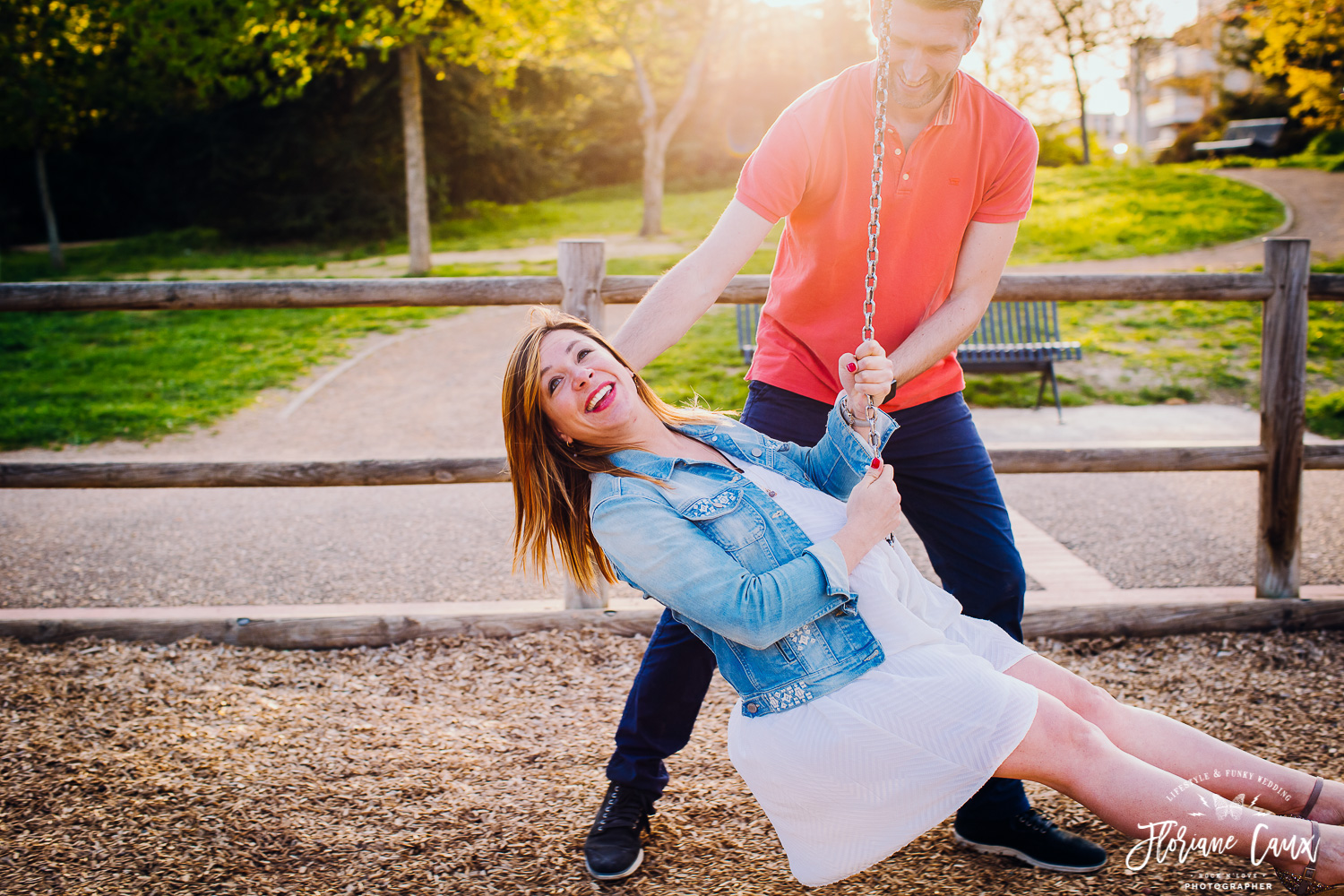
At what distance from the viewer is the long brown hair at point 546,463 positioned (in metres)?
1.79

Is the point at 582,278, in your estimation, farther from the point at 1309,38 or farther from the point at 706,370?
the point at 1309,38

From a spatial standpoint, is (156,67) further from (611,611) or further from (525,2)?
(611,611)

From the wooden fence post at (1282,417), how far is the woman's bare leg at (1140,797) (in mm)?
2104

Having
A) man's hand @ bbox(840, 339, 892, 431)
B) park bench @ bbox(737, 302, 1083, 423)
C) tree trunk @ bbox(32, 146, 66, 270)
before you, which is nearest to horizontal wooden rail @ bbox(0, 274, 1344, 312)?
man's hand @ bbox(840, 339, 892, 431)

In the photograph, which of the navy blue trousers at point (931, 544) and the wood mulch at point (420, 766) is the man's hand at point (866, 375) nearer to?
the navy blue trousers at point (931, 544)

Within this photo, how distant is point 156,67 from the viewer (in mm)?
20922

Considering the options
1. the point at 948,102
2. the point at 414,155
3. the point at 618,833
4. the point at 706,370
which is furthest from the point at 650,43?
the point at 618,833

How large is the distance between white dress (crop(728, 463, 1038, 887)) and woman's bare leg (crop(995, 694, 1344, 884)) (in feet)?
0.21

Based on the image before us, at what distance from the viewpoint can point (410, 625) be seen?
3367 millimetres

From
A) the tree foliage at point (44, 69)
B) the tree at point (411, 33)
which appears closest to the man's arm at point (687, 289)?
the tree at point (411, 33)

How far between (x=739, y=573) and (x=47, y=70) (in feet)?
62.2

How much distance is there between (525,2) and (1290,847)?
12989 mm

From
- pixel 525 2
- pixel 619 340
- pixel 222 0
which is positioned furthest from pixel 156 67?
pixel 619 340

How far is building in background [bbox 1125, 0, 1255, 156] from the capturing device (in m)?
25.0
